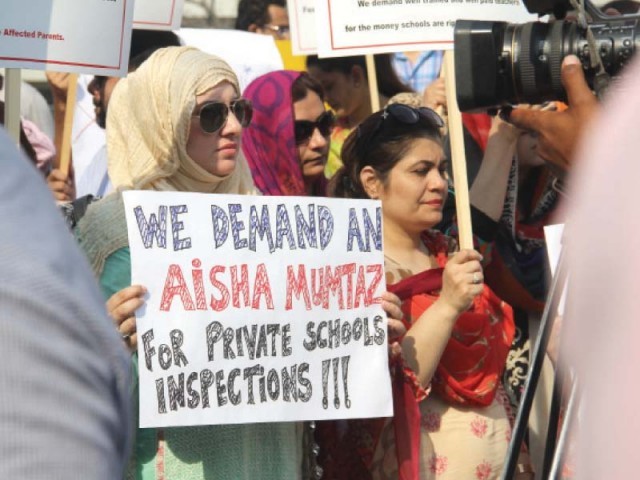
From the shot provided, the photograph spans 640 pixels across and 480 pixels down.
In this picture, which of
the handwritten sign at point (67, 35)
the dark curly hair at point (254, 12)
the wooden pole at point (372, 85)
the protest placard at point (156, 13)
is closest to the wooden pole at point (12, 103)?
the handwritten sign at point (67, 35)

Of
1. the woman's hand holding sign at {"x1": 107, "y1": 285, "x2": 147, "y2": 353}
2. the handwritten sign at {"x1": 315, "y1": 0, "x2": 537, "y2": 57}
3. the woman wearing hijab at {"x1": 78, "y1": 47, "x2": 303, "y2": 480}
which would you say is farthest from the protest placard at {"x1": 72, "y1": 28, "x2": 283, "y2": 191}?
the woman's hand holding sign at {"x1": 107, "y1": 285, "x2": 147, "y2": 353}

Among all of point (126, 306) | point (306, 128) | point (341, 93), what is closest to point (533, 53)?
point (126, 306)

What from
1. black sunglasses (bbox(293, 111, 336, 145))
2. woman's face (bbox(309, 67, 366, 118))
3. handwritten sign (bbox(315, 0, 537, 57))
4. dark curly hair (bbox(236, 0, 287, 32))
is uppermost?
dark curly hair (bbox(236, 0, 287, 32))

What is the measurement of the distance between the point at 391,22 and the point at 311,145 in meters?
0.45

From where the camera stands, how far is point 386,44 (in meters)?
4.02

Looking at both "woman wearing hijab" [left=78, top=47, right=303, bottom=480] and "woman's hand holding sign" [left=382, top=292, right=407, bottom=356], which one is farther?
"woman's hand holding sign" [left=382, top=292, right=407, bottom=356]

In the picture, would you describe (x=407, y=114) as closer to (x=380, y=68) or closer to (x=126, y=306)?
(x=126, y=306)

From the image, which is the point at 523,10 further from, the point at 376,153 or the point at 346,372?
the point at 346,372

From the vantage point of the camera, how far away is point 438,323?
10.9ft

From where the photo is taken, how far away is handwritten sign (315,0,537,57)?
13.1ft

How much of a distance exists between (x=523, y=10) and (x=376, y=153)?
84 cm

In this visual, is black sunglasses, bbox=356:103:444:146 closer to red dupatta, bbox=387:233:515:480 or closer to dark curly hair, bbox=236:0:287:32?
red dupatta, bbox=387:233:515:480

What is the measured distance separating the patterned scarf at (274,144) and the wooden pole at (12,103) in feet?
2.71

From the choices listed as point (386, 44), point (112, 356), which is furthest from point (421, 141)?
point (112, 356)
